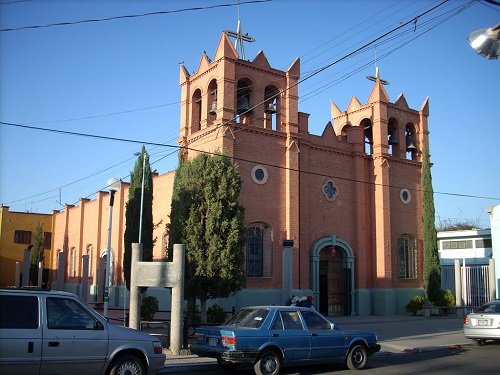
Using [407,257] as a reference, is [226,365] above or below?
below

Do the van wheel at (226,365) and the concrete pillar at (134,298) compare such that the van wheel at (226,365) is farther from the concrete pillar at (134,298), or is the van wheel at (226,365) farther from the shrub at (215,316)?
the shrub at (215,316)

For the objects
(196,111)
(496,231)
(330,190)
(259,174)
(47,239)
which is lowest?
(496,231)

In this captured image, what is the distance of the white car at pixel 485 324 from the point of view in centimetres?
1655

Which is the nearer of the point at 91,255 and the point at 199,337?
the point at 199,337

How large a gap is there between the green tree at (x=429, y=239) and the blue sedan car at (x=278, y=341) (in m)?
19.3

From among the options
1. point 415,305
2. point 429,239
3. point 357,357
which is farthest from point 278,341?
point 429,239

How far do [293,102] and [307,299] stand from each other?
13149 mm

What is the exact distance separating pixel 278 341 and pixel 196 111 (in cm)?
1950

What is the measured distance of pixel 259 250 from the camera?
2625cm

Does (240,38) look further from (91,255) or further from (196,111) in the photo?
(91,255)

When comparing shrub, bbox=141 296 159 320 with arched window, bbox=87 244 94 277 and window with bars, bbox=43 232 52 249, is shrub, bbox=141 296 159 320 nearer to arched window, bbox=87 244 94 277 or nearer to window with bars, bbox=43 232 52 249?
arched window, bbox=87 244 94 277

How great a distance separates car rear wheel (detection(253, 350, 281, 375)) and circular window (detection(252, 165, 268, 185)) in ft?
50.3

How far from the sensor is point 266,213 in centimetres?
2644

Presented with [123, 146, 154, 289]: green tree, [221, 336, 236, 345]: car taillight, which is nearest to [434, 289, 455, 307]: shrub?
[123, 146, 154, 289]: green tree
